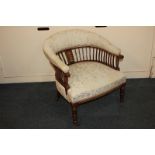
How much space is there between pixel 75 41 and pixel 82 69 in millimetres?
357

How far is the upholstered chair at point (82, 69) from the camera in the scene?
90.5 inches

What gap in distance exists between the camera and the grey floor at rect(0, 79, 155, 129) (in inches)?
98.7

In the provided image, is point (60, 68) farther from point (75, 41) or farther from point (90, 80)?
point (75, 41)

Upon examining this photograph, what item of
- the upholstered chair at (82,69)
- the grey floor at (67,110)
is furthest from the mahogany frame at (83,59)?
the grey floor at (67,110)

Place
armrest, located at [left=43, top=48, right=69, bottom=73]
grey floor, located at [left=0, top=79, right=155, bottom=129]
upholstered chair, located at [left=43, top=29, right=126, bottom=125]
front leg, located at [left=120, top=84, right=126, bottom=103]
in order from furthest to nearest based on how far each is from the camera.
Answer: front leg, located at [left=120, top=84, right=126, bottom=103], grey floor, located at [left=0, top=79, right=155, bottom=129], upholstered chair, located at [left=43, top=29, right=126, bottom=125], armrest, located at [left=43, top=48, right=69, bottom=73]

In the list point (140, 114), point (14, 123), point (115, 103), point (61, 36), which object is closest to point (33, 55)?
point (61, 36)

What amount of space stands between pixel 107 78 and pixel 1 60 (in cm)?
164

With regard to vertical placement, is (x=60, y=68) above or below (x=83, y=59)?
above

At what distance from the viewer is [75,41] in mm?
2670

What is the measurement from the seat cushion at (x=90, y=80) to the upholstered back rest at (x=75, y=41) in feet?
0.81

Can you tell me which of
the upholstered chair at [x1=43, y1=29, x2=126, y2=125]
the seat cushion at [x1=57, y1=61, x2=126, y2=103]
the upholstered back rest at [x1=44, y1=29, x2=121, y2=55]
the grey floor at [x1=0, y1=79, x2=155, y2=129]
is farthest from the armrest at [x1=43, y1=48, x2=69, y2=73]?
the grey floor at [x1=0, y1=79, x2=155, y2=129]

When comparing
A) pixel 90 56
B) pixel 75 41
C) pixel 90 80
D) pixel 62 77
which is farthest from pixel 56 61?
pixel 90 56

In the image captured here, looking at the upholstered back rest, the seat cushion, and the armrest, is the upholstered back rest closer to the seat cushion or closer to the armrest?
the armrest

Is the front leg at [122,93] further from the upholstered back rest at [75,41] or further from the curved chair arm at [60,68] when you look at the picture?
the curved chair arm at [60,68]
